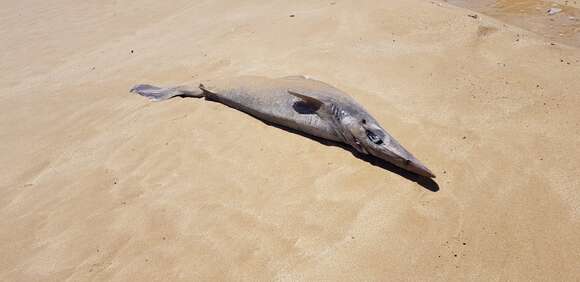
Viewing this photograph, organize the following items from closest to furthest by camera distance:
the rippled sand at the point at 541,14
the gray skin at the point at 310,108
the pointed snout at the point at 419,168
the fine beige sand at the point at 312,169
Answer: the fine beige sand at the point at 312,169 < the pointed snout at the point at 419,168 < the gray skin at the point at 310,108 < the rippled sand at the point at 541,14

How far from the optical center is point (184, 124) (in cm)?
448

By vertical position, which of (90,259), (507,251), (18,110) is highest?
(507,251)

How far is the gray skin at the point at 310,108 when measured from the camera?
3550 millimetres

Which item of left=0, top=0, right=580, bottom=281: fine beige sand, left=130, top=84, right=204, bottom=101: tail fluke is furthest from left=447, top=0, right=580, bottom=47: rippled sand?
left=130, top=84, right=204, bottom=101: tail fluke

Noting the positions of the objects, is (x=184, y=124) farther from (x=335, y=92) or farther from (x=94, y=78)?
(x=94, y=78)

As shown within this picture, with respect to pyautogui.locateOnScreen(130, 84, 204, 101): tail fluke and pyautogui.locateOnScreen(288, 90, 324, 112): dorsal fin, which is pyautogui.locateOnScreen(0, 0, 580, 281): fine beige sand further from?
pyautogui.locateOnScreen(288, 90, 324, 112): dorsal fin

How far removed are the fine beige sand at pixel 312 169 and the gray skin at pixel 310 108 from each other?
135mm

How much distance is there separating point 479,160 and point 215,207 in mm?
2159

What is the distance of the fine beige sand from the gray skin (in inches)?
5.3

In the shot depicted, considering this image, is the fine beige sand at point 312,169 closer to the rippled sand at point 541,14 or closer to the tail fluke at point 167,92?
the tail fluke at point 167,92

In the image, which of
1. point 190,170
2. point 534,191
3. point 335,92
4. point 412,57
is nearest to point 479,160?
point 534,191

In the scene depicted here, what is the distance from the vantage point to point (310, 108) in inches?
163

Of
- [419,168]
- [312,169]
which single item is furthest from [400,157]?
[312,169]

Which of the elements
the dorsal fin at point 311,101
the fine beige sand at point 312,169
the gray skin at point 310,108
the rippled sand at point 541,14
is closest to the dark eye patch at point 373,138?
the gray skin at point 310,108
